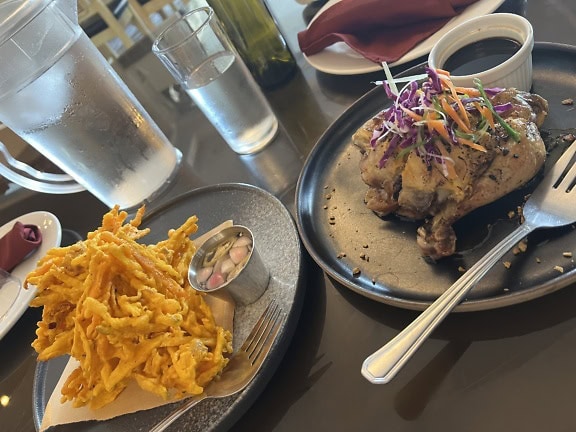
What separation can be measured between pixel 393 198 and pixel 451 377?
0.39 meters

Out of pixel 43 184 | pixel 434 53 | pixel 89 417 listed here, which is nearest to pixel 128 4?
pixel 43 184

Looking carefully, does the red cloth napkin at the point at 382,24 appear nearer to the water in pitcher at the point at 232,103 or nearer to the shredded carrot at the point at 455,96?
the water in pitcher at the point at 232,103

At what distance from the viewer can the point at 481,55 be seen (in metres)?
1.17

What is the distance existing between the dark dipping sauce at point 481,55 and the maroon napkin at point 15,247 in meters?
1.40

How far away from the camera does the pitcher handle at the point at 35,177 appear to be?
1623 millimetres

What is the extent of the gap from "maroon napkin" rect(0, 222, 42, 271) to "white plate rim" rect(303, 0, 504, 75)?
1.13m

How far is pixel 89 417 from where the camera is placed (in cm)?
104

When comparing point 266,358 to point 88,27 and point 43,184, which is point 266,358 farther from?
point 88,27

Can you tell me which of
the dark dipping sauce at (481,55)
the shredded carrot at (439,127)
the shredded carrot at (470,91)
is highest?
the shredded carrot at (439,127)

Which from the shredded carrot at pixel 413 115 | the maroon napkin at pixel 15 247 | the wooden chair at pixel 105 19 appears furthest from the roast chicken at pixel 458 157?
the wooden chair at pixel 105 19

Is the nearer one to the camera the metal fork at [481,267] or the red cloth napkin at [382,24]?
the metal fork at [481,267]

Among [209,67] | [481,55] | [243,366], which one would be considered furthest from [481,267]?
[209,67]

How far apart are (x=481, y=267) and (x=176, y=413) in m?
0.64

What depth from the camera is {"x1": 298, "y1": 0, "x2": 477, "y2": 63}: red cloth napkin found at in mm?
1429
